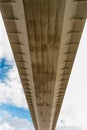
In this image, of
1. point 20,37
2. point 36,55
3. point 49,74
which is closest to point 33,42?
point 20,37

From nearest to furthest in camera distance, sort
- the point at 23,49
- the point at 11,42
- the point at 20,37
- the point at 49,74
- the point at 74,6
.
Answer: the point at 74,6
the point at 20,37
the point at 11,42
the point at 23,49
the point at 49,74

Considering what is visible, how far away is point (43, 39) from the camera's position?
45.6 ft

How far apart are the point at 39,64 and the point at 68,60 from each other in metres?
2.11

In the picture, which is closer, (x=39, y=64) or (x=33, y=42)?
(x=33, y=42)

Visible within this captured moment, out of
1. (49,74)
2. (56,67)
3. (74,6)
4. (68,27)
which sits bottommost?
(49,74)

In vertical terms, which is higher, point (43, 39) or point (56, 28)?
point (56, 28)

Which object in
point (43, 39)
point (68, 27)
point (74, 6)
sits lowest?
point (43, 39)

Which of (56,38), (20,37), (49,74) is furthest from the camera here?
(49,74)

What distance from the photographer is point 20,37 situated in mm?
14516

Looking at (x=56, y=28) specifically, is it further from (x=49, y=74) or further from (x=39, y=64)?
(x=49, y=74)

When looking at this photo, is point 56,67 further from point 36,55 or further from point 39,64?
point 36,55

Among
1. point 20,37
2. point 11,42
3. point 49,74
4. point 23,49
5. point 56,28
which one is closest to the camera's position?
point 56,28

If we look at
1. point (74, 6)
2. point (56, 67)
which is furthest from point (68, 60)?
point (74, 6)

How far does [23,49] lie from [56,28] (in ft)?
15.0
